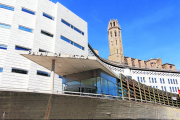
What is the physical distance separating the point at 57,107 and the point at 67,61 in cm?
507

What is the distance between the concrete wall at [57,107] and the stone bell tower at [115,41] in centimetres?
6987

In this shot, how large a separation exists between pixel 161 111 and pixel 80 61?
17.8 m

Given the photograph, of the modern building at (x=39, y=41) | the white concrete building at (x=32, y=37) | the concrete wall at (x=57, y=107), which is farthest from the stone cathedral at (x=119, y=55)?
the concrete wall at (x=57, y=107)

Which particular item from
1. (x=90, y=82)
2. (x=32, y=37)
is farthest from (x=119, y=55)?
(x=90, y=82)

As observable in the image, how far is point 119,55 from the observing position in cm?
8681

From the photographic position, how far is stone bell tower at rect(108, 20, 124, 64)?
288ft

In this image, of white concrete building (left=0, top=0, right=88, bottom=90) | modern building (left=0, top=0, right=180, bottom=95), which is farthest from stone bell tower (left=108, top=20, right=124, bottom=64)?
white concrete building (left=0, top=0, right=88, bottom=90)

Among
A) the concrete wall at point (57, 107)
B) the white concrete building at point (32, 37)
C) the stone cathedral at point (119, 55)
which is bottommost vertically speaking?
the concrete wall at point (57, 107)

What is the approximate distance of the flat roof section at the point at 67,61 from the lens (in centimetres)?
1485

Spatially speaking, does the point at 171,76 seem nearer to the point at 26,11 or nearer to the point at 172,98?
the point at 172,98

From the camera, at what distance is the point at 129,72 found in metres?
50.6

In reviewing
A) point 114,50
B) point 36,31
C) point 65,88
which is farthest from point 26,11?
point 114,50

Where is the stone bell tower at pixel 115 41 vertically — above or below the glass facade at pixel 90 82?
above

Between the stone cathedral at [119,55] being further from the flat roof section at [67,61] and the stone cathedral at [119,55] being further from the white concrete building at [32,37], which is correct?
the flat roof section at [67,61]
